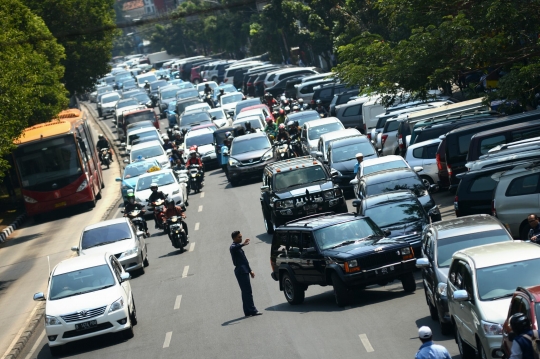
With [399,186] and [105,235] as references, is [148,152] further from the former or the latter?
[399,186]

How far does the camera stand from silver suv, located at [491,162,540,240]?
19.2 meters

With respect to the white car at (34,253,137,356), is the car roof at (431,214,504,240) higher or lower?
higher

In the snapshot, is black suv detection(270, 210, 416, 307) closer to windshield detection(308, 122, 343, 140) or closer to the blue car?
the blue car

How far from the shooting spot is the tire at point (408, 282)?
1814 cm

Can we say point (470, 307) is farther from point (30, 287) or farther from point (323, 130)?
point (323, 130)

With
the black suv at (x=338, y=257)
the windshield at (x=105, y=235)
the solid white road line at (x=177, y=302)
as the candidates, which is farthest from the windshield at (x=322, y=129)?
the black suv at (x=338, y=257)

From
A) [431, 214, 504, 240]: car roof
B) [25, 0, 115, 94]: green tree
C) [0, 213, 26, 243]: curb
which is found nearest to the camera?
[431, 214, 504, 240]: car roof

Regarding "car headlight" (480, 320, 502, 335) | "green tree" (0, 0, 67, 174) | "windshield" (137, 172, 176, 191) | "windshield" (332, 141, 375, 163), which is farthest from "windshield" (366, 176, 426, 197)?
"car headlight" (480, 320, 502, 335)

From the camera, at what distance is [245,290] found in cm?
1864

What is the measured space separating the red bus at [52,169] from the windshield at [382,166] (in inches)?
606

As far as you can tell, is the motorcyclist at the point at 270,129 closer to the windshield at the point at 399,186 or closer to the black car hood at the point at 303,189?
the black car hood at the point at 303,189

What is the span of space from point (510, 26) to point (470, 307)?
588 inches

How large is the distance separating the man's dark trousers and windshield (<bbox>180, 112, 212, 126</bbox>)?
37.8 metres

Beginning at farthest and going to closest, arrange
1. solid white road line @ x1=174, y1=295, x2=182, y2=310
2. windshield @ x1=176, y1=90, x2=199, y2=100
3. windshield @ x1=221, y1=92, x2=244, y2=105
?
windshield @ x1=176, y1=90, x2=199, y2=100 → windshield @ x1=221, y1=92, x2=244, y2=105 → solid white road line @ x1=174, y1=295, x2=182, y2=310
